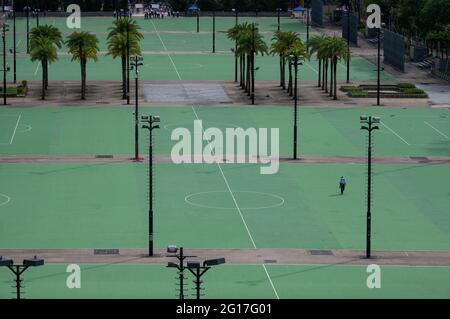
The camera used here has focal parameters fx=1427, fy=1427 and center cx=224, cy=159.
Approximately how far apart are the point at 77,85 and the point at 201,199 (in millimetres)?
73310

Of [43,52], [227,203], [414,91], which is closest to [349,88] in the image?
[414,91]

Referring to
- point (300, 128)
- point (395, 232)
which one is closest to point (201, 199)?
point (395, 232)

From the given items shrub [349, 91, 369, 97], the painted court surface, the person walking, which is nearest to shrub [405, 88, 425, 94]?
shrub [349, 91, 369, 97]

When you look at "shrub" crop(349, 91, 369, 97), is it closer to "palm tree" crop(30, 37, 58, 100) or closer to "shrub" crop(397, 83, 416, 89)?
"shrub" crop(397, 83, 416, 89)

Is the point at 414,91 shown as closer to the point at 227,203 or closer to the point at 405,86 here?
the point at 405,86

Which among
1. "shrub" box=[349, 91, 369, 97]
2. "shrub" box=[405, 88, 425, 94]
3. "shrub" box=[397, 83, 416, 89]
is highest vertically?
"shrub" box=[397, 83, 416, 89]

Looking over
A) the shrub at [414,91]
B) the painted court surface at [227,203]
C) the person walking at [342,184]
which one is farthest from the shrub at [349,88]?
the person walking at [342,184]

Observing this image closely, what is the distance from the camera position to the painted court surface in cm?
8675

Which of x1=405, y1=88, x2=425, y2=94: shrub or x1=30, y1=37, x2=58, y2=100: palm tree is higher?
x1=30, y1=37, x2=58, y2=100: palm tree

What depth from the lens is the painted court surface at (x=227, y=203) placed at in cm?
8675

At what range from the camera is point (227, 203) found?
11081cm

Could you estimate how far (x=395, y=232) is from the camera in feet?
332
